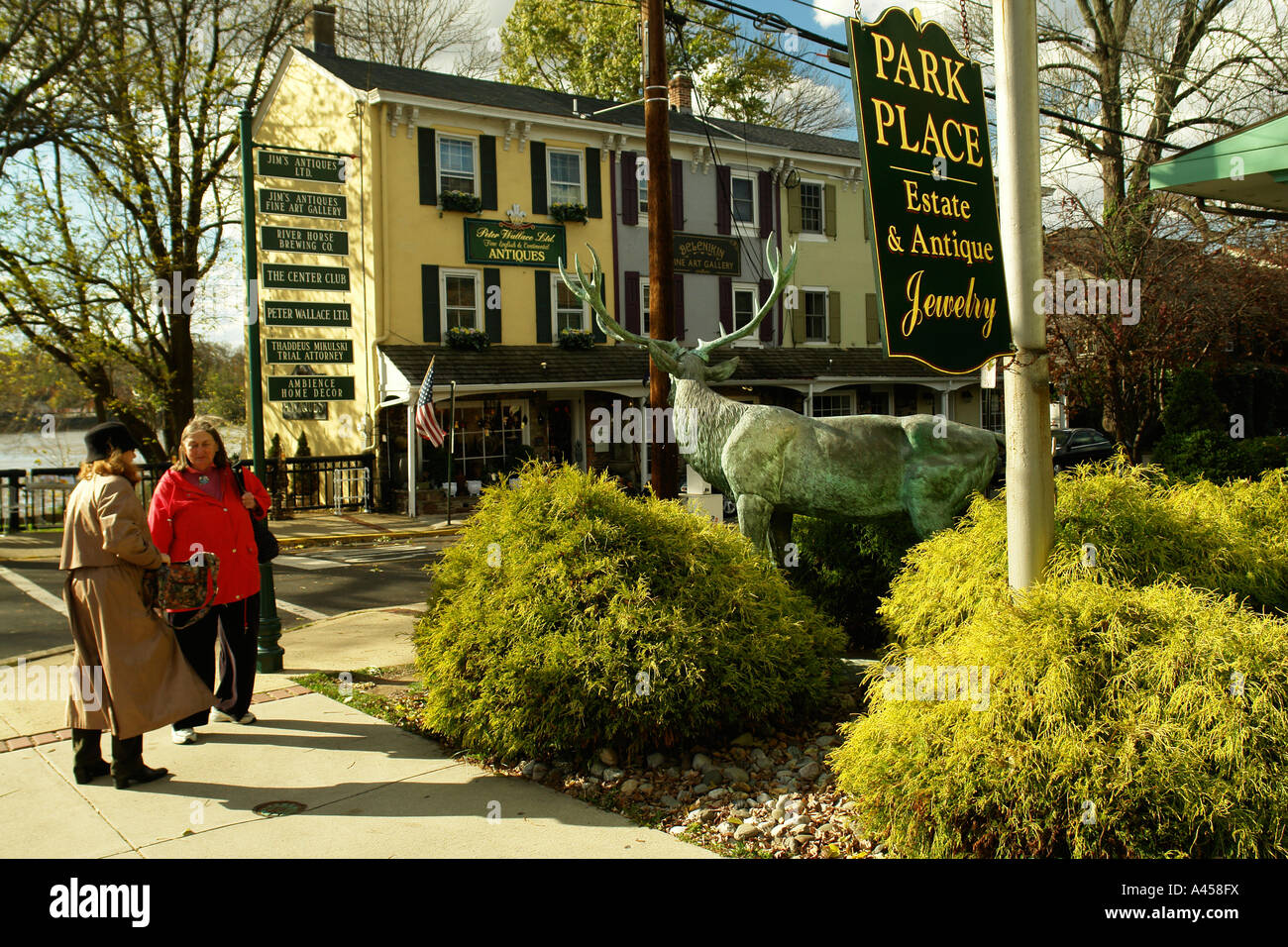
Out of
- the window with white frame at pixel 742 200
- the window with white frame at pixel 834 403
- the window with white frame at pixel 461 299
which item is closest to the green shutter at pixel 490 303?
the window with white frame at pixel 461 299

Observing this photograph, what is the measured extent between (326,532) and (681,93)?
57.7 ft

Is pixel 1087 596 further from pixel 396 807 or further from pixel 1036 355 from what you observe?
pixel 396 807

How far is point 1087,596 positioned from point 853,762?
1.23 metres

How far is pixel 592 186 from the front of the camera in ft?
79.7

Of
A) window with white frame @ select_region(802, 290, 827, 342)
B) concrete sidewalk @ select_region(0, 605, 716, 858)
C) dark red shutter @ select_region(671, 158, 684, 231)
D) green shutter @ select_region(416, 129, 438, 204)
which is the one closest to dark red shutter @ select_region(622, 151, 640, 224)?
dark red shutter @ select_region(671, 158, 684, 231)

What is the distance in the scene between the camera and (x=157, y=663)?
5039 mm

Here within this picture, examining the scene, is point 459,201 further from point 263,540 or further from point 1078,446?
point 263,540

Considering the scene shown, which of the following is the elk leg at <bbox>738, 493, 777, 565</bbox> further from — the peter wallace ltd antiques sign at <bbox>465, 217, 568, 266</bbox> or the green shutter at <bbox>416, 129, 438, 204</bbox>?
the green shutter at <bbox>416, 129, 438, 204</bbox>

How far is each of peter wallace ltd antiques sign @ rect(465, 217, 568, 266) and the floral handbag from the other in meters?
18.0

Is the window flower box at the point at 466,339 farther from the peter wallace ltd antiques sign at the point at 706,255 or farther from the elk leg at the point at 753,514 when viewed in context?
the elk leg at the point at 753,514

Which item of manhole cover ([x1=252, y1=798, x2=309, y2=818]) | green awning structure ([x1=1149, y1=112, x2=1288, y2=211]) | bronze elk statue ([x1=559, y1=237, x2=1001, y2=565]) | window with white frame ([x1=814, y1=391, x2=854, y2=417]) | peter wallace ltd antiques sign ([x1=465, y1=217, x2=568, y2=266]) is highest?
peter wallace ltd antiques sign ([x1=465, y1=217, x2=568, y2=266])

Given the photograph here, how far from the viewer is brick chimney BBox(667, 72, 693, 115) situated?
92.5 feet

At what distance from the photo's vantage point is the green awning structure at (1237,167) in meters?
7.59
